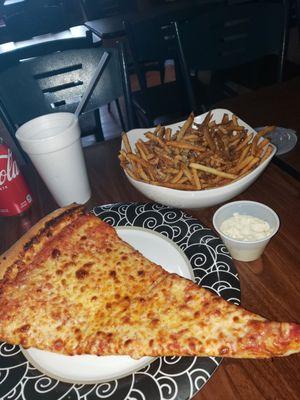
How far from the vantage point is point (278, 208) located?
1.42 metres

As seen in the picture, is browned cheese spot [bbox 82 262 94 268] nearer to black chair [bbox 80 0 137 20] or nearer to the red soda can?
the red soda can

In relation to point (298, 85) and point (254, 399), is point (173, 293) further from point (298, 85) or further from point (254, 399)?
point (298, 85)

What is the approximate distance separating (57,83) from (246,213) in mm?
1880

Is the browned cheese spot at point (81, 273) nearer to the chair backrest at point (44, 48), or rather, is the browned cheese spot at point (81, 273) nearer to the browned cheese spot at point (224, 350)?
the browned cheese spot at point (224, 350)

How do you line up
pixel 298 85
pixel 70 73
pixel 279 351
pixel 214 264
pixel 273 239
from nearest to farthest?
1. pixel 279 351
2. pixel 214 264
3. pixel 273 239
4. pixel 298 85
5. pixel 70 73

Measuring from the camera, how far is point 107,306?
3.53ft

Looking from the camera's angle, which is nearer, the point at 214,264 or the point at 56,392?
the point at 56,392

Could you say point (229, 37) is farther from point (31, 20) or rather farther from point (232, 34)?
point (31, 20)

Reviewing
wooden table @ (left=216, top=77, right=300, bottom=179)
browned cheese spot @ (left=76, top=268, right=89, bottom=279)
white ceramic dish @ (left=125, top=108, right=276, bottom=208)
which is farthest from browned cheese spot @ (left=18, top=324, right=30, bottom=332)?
wooden table @ (left=216, top=77, right=300, bottom=179)

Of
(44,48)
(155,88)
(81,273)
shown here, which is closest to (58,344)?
(81,273)

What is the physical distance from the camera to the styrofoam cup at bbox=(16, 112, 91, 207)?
4.68ft

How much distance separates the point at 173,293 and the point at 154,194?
0.46 meters

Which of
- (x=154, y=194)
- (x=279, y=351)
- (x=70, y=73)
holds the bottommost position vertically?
(x=279, y=351)

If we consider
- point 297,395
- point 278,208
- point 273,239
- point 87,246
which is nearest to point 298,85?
point 278,208
